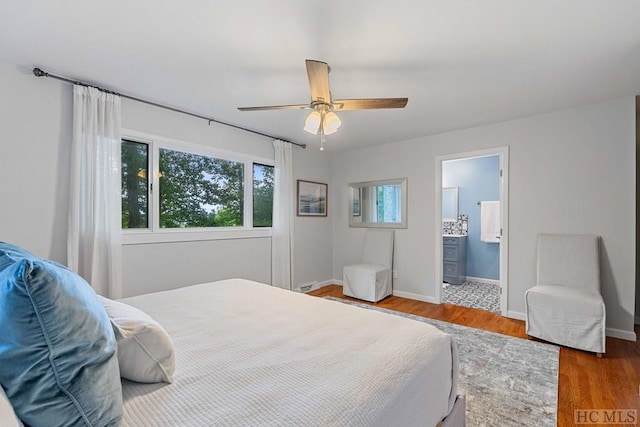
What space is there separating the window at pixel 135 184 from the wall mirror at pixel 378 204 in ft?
10.2

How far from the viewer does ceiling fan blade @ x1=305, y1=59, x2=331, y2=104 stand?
5.82ft

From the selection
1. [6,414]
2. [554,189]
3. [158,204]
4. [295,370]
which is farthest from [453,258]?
[6,414]

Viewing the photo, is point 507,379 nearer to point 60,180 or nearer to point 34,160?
point 60,180

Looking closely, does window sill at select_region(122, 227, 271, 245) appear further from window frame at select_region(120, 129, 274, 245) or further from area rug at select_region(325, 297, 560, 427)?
area rug at select_region(325, 297, 560, 427)

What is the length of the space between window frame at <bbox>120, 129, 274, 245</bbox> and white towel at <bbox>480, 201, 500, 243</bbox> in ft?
13.0

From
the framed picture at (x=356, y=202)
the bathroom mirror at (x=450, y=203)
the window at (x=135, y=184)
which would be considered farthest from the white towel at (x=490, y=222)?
the window at (x=135, y=184)

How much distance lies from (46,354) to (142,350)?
331 millimetres

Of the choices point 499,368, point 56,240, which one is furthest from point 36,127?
point 499,368

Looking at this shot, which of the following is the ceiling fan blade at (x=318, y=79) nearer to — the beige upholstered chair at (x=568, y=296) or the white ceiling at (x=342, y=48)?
the white ceiling at (x=342, y=48)

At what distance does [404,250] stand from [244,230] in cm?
237

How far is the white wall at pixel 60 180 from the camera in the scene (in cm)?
229

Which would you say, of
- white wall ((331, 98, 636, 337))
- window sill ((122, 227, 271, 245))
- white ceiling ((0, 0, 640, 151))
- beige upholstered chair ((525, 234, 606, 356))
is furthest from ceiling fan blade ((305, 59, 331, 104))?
beige upholstered chair ((525, 234, 606, 356))

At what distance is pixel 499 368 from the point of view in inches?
91.5

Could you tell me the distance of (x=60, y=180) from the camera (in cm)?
249
